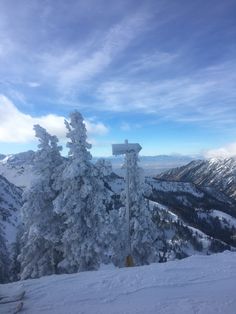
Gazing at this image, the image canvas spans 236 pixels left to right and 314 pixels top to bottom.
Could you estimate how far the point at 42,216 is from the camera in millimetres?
24531

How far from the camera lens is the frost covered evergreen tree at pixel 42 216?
24.2 metres

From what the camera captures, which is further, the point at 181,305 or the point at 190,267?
the point at 190,267

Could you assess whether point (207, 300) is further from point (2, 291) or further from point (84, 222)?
point (84, 222)

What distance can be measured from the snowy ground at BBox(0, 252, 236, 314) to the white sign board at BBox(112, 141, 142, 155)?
7.23 m

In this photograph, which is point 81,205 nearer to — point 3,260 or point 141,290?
point 141,290

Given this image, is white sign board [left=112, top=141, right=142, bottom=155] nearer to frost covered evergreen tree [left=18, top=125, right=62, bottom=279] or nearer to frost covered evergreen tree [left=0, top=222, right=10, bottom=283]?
frost covered evergreen tree [left=18, top=125, right=62, bottom=279]

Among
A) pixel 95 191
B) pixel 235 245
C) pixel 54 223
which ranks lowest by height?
pixel 235 245

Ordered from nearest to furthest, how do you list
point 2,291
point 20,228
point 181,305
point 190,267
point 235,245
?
point 181,305
point 2,291
point 190,267
point 20,228
point 235,245

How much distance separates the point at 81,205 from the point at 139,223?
932 centimetres

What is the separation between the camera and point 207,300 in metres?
8.76

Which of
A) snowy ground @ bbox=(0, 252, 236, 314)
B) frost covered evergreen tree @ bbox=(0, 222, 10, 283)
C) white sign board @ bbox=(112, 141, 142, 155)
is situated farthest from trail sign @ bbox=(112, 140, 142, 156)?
frost covered evergreen tree @ bbox=(0, 222, 10, 283)

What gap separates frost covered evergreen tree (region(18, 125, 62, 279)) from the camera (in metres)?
24.2

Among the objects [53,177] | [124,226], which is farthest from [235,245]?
[53,177]

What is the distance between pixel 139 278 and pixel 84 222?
1353 cm
